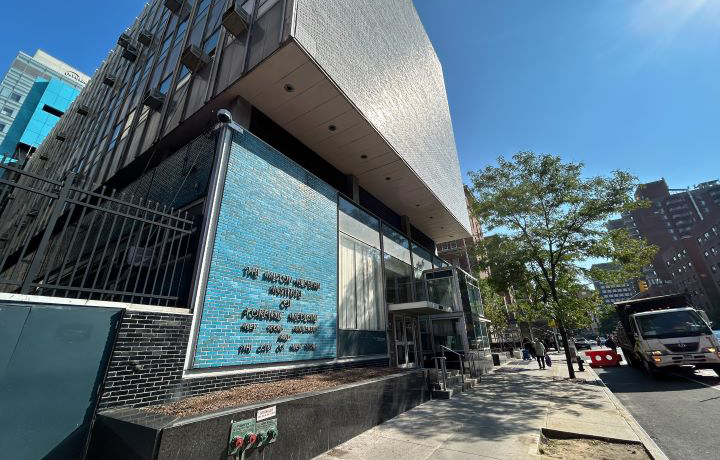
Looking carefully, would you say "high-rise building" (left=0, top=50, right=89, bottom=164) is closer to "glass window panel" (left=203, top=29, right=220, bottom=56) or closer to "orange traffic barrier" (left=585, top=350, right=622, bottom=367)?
"glass window panel" (left=203, top=29, right=220, bottom=56)

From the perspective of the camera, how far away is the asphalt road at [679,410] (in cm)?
569

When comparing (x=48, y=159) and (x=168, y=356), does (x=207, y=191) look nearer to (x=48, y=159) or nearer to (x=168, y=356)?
(x=168, y=356)

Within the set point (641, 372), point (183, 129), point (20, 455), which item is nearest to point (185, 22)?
point (183, 129)

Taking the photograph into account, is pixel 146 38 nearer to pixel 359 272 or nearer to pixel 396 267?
pixel 359 272

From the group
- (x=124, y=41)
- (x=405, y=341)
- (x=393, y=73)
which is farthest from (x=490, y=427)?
(x=124, y=41)

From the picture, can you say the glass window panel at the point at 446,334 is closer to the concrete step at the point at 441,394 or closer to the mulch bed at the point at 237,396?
the concrete step at the point at 441,394

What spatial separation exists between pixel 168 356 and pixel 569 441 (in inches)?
308

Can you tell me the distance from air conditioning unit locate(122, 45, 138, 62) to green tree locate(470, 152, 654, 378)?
23.1 metres

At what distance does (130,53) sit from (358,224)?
704 inches

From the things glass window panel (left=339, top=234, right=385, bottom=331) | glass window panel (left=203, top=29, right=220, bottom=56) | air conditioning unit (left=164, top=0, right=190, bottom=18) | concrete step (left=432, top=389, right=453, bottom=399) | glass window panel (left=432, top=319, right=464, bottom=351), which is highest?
air conditioning unit (left=164, top=0, right=190, bottom=18)

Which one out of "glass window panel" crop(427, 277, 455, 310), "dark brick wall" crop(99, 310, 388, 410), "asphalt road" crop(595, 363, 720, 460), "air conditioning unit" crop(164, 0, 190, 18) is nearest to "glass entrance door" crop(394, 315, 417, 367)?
"glass window panel" crop(427, 277, 455, 310)

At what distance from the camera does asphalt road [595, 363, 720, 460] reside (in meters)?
5.69

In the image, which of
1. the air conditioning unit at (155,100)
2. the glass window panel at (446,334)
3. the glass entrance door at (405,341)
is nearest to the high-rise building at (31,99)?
the air conditioning unit at (155,100)

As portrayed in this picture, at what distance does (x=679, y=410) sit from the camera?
314 inches
